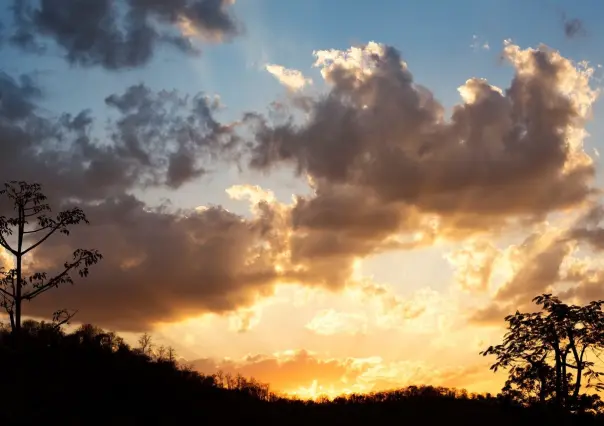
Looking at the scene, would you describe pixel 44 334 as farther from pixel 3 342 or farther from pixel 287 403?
pixel 287 403

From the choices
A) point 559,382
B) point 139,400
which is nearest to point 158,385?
point 139,400

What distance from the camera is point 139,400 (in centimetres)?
4219

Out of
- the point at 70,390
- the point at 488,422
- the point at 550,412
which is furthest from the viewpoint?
the point at 488,422

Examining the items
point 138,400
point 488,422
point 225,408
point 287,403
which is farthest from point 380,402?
point 138,400

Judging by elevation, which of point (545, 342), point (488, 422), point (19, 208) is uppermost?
point (19, 208)

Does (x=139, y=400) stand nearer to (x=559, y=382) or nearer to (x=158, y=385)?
(x=158, y=385)

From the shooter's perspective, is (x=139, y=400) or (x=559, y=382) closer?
(x=559, y=382)

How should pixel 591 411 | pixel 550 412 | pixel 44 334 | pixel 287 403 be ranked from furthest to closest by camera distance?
1. pixel 287 403
2. pixel 44 334
3. pixel 550 412
4. pixel 591 411

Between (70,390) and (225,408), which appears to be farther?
(225,408)

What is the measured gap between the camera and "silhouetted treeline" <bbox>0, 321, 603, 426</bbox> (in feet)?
118

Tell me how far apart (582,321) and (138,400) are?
2528 cm

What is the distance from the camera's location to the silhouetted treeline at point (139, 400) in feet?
118

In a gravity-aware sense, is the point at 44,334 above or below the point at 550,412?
above

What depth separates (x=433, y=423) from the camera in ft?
188
